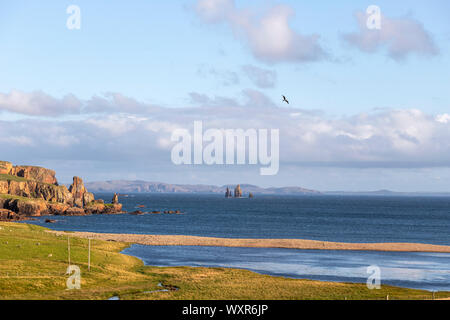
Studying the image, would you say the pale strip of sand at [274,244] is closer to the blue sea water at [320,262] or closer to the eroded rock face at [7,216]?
the blue sea water at [320,262]

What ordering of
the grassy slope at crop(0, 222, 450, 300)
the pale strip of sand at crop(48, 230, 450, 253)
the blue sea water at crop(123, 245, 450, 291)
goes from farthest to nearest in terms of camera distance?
the pale strip of sand at crop(48, 230, 450, 253)
the blue sea water at crop(123, 245, 450, 291)
the grassy slope at crop(0, 222, 450, 300)

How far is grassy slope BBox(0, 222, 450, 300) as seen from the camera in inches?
2251

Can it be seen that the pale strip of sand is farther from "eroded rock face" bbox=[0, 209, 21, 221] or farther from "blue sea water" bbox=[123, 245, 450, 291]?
"eroded rock face" bbox=[0, 209, 21, 221]

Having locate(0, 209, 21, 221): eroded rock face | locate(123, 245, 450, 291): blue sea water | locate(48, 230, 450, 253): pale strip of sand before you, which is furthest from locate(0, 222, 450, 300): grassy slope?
locate(0, 209, 21, 221): eroded rock face

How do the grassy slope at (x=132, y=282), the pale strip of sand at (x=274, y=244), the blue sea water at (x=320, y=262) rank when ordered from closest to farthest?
the grassy slope at (x=132, y=282) < the blue sea water at (x=320, y=262) < the pale strip of sand at (x=274, y=244)

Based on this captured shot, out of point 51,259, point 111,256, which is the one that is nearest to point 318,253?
point 111,256

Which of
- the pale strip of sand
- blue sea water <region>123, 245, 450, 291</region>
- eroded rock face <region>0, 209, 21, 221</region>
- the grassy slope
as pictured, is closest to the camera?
the grassy slope

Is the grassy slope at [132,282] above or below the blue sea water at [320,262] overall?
above

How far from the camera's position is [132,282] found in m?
66.9

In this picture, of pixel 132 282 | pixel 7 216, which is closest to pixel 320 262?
pixel 132 282

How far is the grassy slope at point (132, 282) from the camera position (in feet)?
188

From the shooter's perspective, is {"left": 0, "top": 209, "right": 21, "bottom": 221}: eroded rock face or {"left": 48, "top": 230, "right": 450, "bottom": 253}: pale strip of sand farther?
{"left": 0, "top": 209, "right": 21, "bottom": 221}: eroded rock face

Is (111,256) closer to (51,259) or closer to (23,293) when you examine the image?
(51,259)

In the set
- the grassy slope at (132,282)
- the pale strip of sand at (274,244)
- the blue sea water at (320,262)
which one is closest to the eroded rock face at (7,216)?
the pale strip of sand at (274,244)
